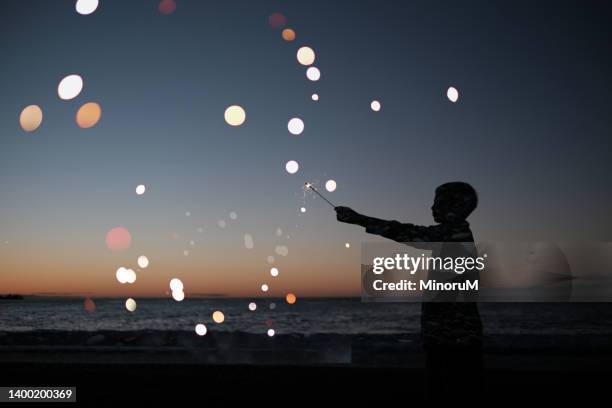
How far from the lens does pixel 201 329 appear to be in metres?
41.0

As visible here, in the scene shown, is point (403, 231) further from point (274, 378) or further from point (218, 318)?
point (218, 318)

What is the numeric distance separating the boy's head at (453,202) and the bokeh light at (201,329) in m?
35.4

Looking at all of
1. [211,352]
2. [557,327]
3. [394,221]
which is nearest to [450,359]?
[394,221]

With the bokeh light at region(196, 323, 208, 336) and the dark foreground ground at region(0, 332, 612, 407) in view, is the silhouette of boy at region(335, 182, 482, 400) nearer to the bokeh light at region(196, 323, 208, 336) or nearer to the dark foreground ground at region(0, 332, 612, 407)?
the dark foreground ground at region(0, 332, 612, 407)

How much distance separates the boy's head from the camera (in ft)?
13.1

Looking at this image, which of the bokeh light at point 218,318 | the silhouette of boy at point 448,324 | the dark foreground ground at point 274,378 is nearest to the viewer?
the silhouette of boy at point 448,324

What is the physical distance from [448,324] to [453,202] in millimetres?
919

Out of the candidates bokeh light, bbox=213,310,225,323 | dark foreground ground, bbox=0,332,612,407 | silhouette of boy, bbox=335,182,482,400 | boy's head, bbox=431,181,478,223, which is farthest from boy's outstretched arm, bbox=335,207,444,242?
bokeh light, bbox=213,310,225,323

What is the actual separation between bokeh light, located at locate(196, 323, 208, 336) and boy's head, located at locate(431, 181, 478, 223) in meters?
35.4

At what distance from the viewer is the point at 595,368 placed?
36.3 ft

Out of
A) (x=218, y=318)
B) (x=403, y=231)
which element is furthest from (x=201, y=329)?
(x=403, y=231)

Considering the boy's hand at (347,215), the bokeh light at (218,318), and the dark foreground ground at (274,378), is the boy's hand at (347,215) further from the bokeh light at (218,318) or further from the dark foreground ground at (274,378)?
the bokeh light at (218,318)

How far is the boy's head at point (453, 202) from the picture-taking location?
400 centimetres

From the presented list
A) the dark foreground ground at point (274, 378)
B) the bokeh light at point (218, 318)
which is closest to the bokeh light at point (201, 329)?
the bokeh light at point (218, 318)
